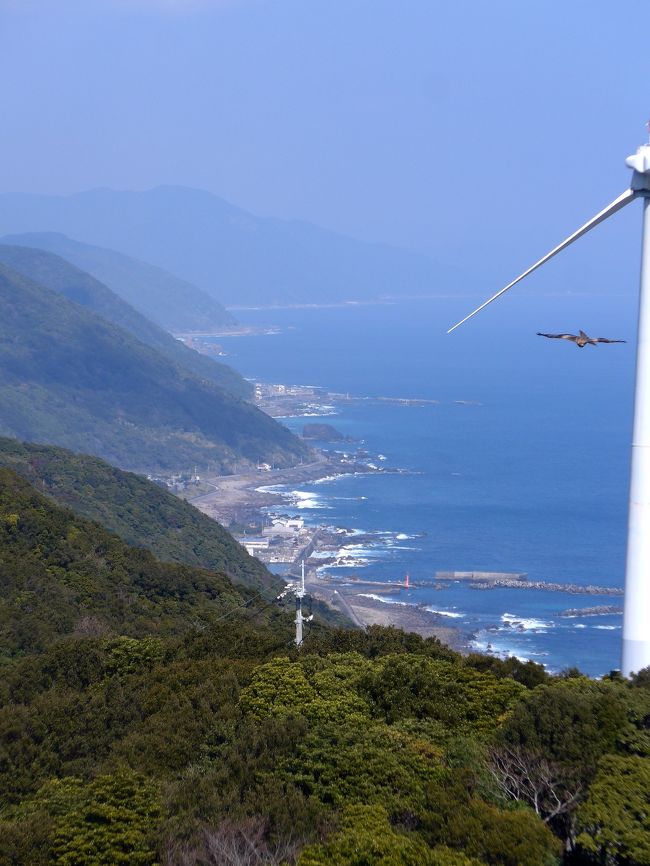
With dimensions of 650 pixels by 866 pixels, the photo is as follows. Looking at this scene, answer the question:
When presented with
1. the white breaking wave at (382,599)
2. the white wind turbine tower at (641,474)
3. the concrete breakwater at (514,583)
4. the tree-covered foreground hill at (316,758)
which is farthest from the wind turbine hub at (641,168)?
the concrete breakwater at (514,583)

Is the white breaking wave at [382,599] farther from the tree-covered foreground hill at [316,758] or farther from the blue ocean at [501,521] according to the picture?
the tree-covered foreground hill at [316,758]

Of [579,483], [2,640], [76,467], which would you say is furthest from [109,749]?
[579,483]

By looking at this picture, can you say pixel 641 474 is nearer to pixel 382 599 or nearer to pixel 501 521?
pixel 382 599

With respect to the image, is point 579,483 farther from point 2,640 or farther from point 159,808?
point 159,808

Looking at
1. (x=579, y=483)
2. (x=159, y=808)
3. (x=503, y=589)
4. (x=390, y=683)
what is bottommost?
(x=159, y=808)

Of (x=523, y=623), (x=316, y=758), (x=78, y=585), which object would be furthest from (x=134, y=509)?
(x=316, y=758)
